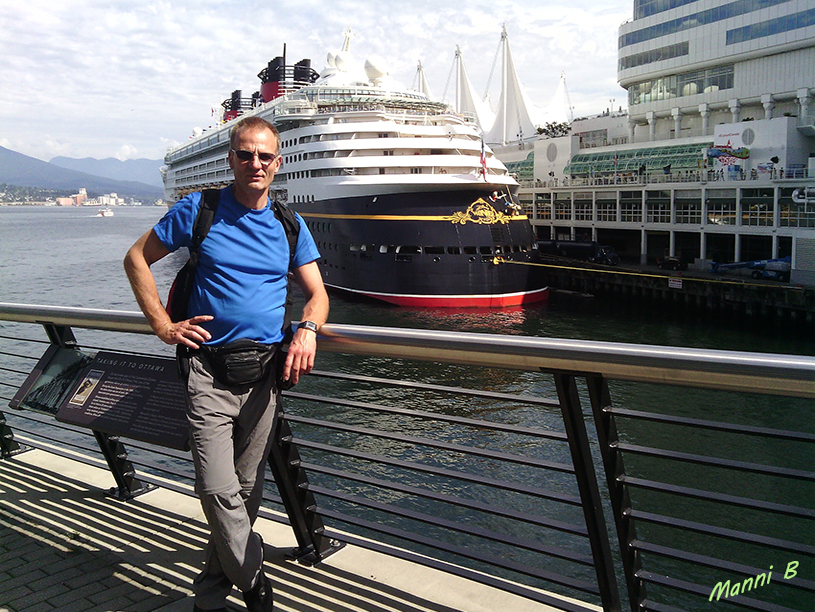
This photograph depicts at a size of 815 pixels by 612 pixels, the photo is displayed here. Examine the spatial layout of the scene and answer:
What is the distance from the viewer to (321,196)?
3138 cm

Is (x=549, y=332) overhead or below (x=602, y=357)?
below

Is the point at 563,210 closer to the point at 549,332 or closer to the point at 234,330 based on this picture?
the point at 549,332

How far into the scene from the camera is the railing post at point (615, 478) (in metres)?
2.19

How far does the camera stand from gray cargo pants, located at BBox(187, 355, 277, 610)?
2.39m

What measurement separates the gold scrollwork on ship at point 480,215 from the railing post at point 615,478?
24.9 metres

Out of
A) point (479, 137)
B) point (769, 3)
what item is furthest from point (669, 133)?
point (479, 137)

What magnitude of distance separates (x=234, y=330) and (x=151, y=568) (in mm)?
1196

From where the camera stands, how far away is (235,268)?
2.50 metres

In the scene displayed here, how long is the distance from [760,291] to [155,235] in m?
26.4

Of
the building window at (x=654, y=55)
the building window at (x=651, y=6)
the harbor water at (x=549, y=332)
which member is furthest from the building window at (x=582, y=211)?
the building window at (x=651, y=6)

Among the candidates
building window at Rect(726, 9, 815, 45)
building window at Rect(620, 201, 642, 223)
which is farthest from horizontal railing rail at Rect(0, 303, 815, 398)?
building window at Rect(726, 9, 815, 45)

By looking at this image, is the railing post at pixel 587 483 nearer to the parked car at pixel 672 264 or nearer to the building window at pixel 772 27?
the parked car at pixel 672 264

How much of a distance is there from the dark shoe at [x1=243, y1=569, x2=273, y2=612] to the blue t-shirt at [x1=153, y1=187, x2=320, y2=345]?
87 centimetres

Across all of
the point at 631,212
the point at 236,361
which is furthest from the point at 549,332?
the point at 236,361
